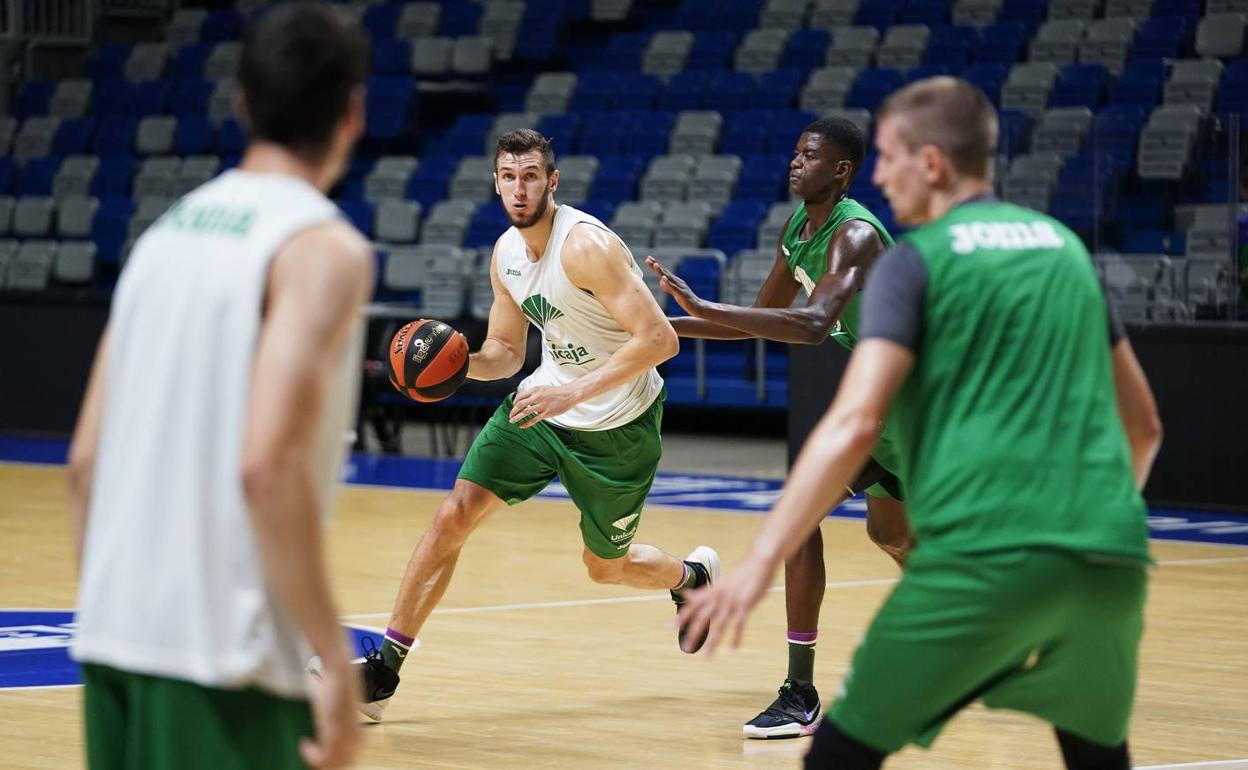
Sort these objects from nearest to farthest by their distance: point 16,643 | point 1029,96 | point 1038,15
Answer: point 16,643 < point 1029,96 < point 1038,15

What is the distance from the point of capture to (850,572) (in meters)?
10.0

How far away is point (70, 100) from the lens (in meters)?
22.3

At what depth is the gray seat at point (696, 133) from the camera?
1772cm

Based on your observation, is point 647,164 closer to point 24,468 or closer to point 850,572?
point 24,468

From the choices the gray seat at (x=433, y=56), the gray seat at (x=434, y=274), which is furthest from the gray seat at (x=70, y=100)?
the gray seat at (x=434, y=274)

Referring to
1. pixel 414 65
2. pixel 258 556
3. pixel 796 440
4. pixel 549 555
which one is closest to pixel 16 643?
pixel 549 555

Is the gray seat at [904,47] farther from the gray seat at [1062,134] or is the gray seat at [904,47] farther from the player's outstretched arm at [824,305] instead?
the player's outstretched arm at [824,305]

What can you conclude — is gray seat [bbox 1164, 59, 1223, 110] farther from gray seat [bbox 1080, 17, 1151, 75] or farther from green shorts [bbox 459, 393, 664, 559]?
green shorts [bbox 459, 393, 664, 559]

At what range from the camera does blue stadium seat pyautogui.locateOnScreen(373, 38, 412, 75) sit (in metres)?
21.0

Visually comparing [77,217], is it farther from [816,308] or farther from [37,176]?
[816,308]

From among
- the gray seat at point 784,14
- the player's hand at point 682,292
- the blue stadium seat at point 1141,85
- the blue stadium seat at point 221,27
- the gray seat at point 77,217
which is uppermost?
the gray seat at point 784,14

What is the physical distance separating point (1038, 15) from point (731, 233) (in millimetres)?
3654

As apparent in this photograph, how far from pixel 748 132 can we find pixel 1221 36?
4.09m

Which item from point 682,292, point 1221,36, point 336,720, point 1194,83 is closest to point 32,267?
point 1194,83
